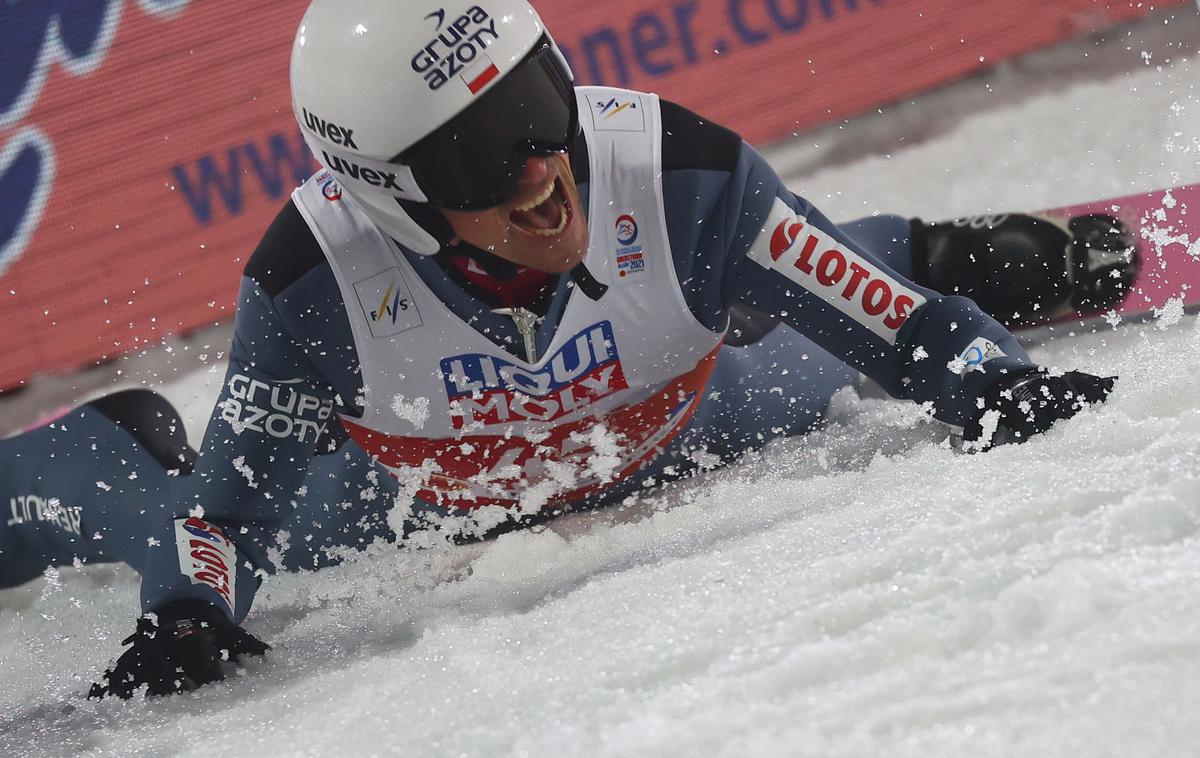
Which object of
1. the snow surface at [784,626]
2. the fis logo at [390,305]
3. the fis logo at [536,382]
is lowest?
the snow surface at [784,626]

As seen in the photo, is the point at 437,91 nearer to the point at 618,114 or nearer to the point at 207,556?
the point at 618,114

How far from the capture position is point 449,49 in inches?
54.4

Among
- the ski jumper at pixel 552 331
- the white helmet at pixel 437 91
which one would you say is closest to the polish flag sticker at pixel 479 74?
the white helmet at pixel 437 91

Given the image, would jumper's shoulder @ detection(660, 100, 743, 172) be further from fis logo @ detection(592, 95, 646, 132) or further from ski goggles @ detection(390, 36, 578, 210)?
ski goggles @ detection(390, 36, 578, 210)

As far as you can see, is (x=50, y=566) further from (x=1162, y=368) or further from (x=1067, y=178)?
(x=1067, y=178)

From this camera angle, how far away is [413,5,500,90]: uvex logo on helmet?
137 centimetres

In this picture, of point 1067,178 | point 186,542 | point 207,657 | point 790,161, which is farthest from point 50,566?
point 1067,178

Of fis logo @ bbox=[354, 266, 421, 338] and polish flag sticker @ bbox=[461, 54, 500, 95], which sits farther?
fis logo @ bbox=[354, 266, 421, 338]

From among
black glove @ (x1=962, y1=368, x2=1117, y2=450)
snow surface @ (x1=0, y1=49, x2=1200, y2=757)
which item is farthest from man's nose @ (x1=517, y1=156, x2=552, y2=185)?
black glove @ (x1=962, y1=368, x2=1117, y2=450)

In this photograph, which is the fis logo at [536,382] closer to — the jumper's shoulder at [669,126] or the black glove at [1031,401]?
the jumper's shoulder at [669,126]

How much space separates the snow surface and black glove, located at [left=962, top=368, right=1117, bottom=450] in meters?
0.04

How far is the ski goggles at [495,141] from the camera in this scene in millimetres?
1393

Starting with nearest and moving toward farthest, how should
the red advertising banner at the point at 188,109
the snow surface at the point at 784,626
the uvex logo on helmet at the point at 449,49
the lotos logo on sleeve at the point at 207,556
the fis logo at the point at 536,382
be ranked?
the snow surface at the point at 784,626 → the uvex logo on helmet at the point at 449,49 → the lotos logo on sleeve at the point at 207,556 → the fis logo at the point at 536,382 → the red advertising banner at the point at 188,109

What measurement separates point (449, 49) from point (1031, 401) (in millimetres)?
823
